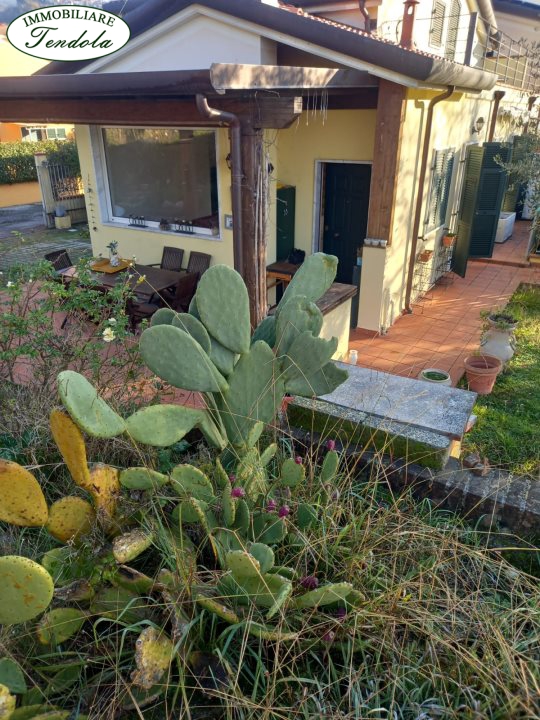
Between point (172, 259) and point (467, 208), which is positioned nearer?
point (172, 259)

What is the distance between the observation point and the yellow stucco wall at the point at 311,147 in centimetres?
807

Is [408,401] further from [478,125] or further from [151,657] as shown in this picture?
[478,125]

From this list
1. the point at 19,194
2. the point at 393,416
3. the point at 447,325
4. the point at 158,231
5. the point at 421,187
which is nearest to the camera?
the point at 393,416

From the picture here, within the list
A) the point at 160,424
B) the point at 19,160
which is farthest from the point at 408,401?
the point at 19,160

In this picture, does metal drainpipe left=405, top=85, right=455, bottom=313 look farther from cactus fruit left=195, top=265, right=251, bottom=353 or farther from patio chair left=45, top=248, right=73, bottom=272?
cactus fruit left=195, top=265, right=251, bottom=353

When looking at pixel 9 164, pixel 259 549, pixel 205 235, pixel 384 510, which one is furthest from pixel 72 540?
pixel 9 164

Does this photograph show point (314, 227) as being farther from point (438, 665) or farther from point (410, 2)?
point (438, 665)

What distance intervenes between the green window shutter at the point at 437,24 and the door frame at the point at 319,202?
373 cm

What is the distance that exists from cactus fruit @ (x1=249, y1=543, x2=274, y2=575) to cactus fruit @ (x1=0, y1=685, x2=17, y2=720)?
93 cm

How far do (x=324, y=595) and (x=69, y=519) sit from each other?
1.16 metres

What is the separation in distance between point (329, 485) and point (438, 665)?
3.19ft

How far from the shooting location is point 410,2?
769cm

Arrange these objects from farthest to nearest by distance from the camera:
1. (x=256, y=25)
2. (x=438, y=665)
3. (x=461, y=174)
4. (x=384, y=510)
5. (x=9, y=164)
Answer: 1. (x=9, y=164)
2. (x=461, y=174)
3. (x=256, y=25)
4. (x=384, y=510)
5. (x=438, y=665)

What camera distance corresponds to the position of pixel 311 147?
8586 mm
